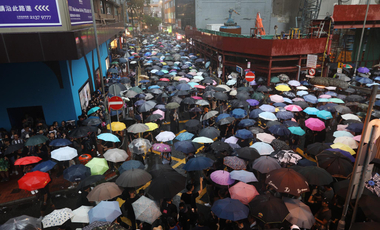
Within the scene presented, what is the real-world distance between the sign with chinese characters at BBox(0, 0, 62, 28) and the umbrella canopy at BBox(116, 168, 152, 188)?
7355 millimetres

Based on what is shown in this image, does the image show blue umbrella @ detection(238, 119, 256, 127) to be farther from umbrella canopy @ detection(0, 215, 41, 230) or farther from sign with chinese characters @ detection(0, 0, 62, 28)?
sign with chinese characters @ detection(0, 0, 62, 28)

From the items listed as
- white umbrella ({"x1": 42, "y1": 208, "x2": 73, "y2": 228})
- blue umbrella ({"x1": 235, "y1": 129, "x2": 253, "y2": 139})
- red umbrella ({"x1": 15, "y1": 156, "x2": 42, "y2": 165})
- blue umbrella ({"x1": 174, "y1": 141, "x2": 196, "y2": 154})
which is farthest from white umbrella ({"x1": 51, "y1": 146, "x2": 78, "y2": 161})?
blue umbrella ({"x1": 235, "y1": 129, "x2": 253, "y2": 139})

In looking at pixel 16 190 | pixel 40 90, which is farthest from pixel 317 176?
pixel 40 90

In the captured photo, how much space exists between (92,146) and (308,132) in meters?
9.87

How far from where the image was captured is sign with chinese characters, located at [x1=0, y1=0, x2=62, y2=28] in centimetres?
953

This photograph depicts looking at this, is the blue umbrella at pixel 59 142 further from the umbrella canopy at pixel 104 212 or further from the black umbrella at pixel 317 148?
the black umbrella at pixel 317 148

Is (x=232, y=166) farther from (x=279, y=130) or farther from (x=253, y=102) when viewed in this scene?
(x=253, y=102)

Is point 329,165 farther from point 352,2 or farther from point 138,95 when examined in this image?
point 352,2

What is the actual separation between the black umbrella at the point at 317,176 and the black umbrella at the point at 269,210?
5.19 ft

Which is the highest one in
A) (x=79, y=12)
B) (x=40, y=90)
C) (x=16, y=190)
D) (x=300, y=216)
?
(x=79, y=12)

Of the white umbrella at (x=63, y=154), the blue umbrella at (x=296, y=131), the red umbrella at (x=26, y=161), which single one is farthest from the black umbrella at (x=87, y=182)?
the blue umbrella at (x=296, y=131)

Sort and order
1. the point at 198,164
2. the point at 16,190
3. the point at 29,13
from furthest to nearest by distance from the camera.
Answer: the point at 29,13 → the point at 16,190 → the point at 198,164

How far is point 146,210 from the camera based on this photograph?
6.11 m

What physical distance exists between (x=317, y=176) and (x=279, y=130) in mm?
3440
